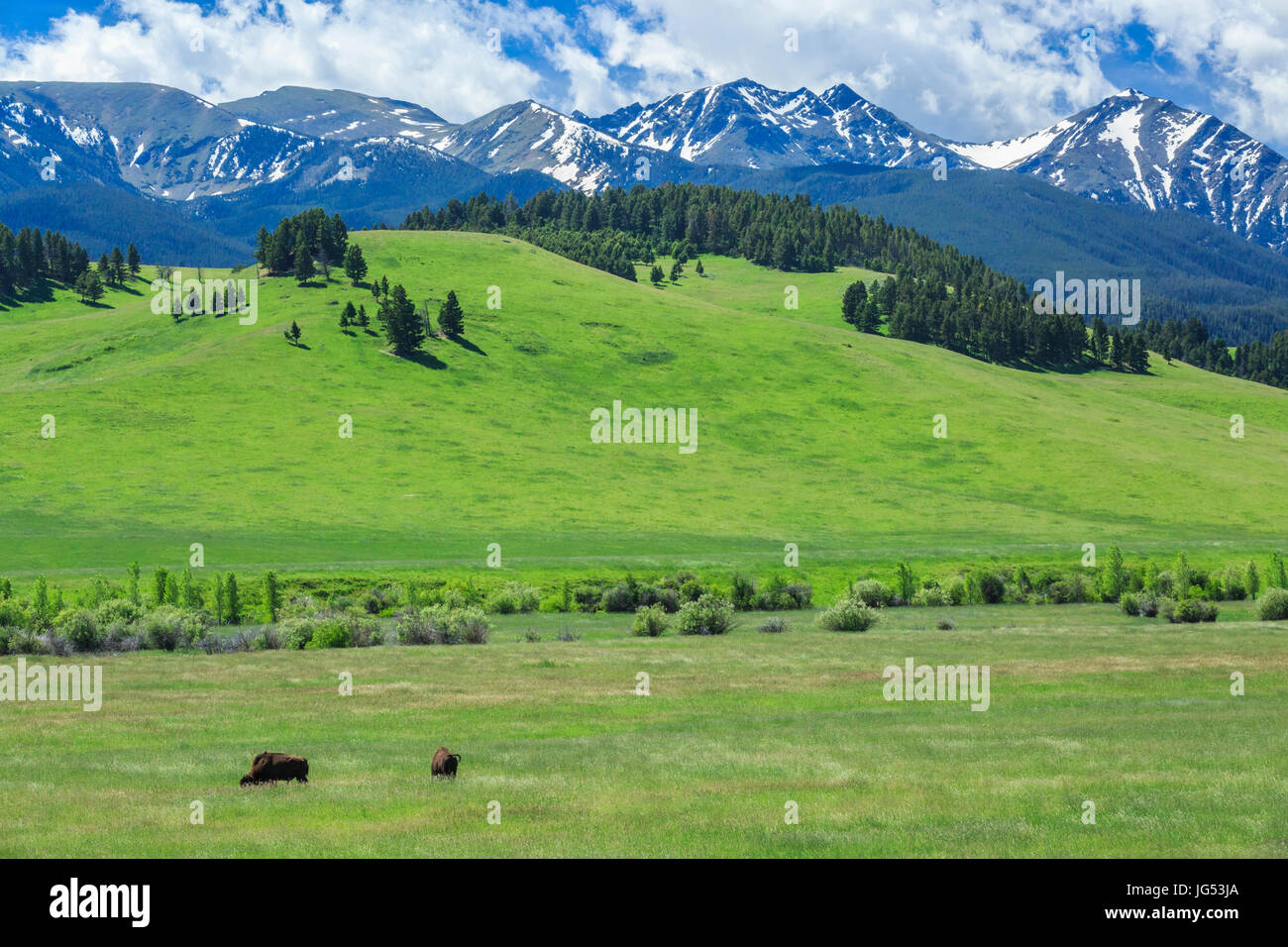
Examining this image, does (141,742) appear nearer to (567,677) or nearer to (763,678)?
(567,677)

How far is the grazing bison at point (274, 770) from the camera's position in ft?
63.7

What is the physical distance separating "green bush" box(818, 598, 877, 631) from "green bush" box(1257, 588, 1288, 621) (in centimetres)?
2163

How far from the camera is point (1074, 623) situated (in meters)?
57.0

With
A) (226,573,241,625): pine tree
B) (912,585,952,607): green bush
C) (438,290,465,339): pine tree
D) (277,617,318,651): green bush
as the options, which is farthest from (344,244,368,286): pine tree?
(277,617,318,651): green bush

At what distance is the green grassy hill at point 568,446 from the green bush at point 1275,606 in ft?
88.3

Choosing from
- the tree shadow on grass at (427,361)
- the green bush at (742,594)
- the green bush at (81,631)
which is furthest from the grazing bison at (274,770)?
the tree shadow on grass at (427,361)

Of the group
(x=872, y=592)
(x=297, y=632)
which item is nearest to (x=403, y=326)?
(x=872, y=592)

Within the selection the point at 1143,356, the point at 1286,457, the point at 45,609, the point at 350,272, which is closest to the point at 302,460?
the point at 45,609

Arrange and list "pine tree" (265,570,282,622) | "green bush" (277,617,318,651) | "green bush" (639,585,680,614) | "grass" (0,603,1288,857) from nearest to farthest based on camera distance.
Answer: "grass" (0,603,1288,857)
"green bush" (277,617,318,651)
"pine tree" (265,570,282,622)
"green bush" (639,585,680,614)

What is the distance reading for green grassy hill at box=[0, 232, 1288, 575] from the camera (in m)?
85.6

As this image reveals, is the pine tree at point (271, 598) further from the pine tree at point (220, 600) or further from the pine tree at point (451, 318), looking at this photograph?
the pine tree at point (451, 318)

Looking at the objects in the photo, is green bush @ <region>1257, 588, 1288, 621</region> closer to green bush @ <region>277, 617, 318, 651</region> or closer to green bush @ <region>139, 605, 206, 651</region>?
green bush @ <region>277, 617, 318, 651</region>

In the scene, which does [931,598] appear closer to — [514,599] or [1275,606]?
[1275,606]
